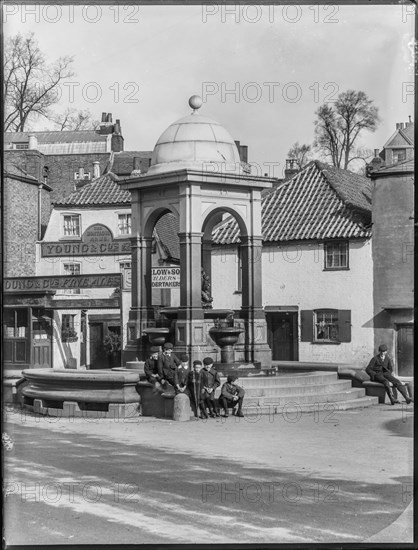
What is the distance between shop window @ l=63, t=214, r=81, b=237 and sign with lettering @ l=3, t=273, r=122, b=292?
24.9ft

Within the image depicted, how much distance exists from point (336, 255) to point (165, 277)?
12979 millimetres

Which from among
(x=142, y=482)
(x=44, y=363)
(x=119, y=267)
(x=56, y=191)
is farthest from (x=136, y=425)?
(x=56, y=191)

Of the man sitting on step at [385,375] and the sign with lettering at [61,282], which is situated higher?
the sign with lettering at [61,282]

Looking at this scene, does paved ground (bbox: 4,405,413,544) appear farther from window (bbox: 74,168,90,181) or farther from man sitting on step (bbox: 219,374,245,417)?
window (bbox: 74,168,90,181)

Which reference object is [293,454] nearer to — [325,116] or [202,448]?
[202,448]

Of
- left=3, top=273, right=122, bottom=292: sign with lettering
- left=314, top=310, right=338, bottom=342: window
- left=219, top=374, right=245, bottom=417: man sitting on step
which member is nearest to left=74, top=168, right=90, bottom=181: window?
left=3, top=273, right=122, bottom=292: sign with lettering

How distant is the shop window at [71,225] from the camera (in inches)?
1577

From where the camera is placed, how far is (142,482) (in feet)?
37.5

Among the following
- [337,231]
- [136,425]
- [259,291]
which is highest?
[337,231]

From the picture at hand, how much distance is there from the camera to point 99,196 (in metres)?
41.0

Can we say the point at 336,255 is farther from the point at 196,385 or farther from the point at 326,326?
the point at 196,385

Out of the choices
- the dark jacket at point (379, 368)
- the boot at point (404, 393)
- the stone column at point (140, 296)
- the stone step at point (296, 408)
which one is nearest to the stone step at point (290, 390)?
the stone step at point (296, 408)

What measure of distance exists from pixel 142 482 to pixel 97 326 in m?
28.6

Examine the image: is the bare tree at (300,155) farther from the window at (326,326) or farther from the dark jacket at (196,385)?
the dark jacket at (196,385)
